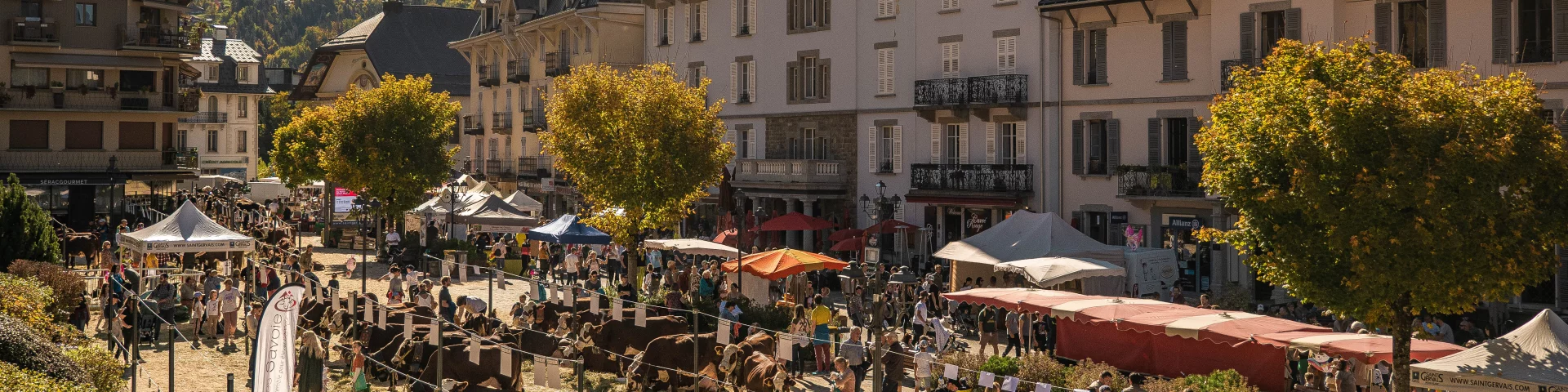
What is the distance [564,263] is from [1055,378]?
2042 centimetres

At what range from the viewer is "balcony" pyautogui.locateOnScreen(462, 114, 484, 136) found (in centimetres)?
6944

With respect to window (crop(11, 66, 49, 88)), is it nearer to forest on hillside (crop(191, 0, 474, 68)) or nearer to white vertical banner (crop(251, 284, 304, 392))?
white vertical banner (crop(251, 284, 304, 392))

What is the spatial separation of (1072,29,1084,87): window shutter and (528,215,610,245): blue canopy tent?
503 inches

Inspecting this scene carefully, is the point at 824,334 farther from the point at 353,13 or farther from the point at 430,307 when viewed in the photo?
the point at 353,13

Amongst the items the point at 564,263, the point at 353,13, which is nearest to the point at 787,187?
the point at 564,263

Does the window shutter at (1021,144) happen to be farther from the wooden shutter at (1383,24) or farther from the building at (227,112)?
the building at (227,112)

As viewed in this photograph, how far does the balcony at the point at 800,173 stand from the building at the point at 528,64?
10652 mm

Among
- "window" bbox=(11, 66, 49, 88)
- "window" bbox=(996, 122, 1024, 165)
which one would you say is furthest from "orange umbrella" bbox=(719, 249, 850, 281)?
"window" bbox=(11, 66, 49, 88)

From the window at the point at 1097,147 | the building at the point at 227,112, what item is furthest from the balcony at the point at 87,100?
the building at the point at 227,112

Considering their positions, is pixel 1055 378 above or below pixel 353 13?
below

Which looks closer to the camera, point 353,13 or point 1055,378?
point 1055,378

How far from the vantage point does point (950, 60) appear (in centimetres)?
4009

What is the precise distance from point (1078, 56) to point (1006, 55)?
2.37 meters

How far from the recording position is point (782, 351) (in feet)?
67.1
